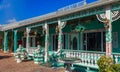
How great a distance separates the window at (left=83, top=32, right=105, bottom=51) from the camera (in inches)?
620

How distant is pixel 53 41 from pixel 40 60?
475 centimetres

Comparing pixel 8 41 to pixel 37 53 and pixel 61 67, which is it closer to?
pixel 37 53

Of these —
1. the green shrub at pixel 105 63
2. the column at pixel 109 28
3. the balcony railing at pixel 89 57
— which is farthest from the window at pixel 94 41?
the green shrub at pixel 105 63

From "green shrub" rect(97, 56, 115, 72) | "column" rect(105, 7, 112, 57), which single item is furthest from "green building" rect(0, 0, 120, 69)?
"green shrub" rect(97, 56, 115, 72)

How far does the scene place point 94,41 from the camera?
16.8 metres

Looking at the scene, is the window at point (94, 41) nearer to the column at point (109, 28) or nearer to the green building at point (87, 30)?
the green building at point (87, 30)

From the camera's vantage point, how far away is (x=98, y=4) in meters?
11.5

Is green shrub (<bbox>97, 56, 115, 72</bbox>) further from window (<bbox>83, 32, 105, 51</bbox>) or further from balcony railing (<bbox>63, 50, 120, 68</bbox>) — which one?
window (<bbox>83, 32, 105, 51</bbox>)

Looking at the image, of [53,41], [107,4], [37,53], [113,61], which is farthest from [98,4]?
[53,41]

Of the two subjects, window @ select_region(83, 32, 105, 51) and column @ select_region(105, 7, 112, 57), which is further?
window @ select_region(83, 32, 105, 51)

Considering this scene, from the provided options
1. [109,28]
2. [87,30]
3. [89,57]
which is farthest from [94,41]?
[109,28]

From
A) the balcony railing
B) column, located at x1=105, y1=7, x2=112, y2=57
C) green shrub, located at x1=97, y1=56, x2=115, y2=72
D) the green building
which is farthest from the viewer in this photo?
the balcony railing

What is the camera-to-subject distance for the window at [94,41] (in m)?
15.8

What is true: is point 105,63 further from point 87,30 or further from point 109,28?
point 87,30
